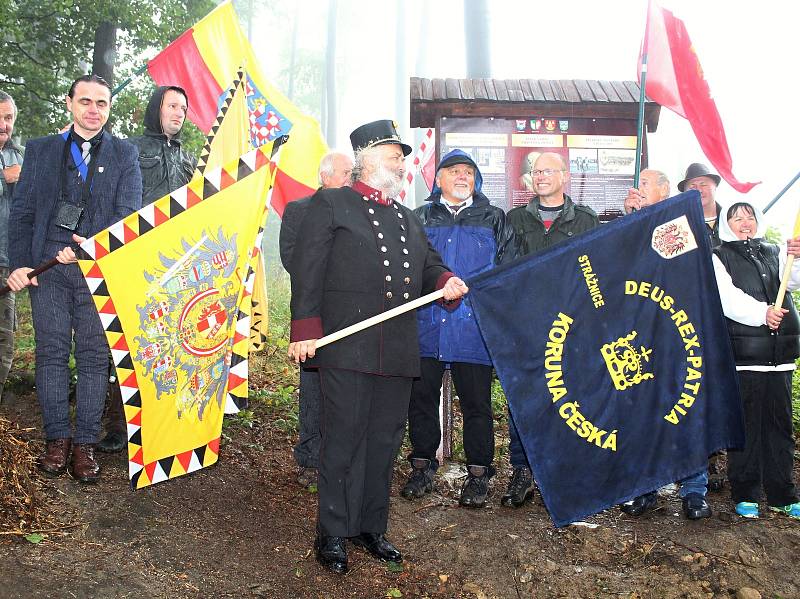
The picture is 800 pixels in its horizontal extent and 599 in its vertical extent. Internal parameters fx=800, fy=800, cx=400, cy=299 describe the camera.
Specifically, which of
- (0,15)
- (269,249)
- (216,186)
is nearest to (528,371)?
(216,186)

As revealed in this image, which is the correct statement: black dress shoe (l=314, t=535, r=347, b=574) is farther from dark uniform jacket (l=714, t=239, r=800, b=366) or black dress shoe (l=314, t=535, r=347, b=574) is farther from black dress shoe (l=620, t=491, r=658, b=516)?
dark uniform jacket (l=714, t=239, r=800, b=366)

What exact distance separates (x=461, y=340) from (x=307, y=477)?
1.44 meters

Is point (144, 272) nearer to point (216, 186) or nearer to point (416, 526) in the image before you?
point (216, 186)

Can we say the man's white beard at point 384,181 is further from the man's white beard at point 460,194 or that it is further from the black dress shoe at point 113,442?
the black dress shoe at point 113,442

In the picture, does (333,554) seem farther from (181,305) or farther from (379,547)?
(181,305)

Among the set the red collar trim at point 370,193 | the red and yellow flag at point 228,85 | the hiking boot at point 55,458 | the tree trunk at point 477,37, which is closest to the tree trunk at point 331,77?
the tree trunk at point 477,37

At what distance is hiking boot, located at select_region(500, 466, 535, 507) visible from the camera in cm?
526

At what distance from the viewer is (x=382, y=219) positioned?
438cm

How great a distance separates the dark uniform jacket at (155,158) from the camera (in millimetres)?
5684

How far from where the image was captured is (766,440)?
5227mm

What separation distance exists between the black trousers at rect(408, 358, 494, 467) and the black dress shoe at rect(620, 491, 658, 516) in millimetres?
937

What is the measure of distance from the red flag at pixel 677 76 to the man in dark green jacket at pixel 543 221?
168 centimetres

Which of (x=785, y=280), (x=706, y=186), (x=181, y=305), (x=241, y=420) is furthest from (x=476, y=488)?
(x=706, y=186)

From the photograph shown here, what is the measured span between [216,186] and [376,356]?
1.47 metres
